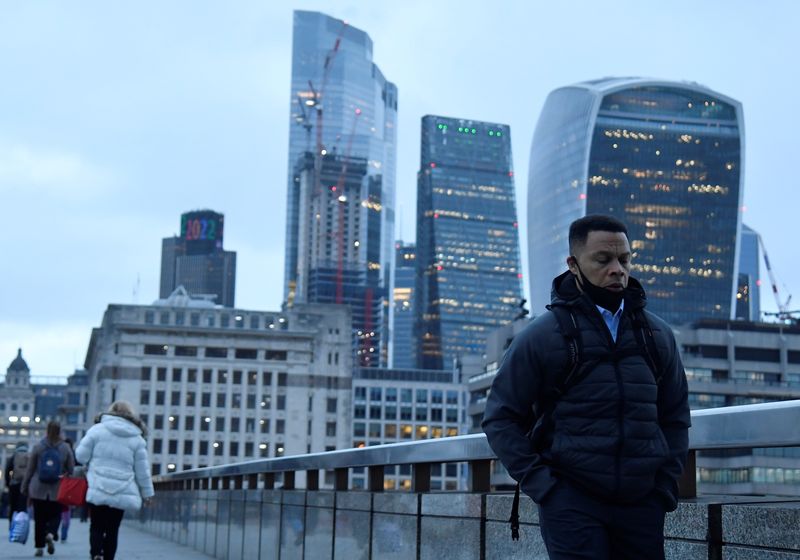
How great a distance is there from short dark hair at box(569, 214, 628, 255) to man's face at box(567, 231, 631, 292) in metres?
0.02

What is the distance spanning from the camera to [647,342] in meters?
4.30

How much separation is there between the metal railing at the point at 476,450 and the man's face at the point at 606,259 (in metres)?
0.74

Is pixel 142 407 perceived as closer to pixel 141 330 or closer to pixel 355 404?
pixel 141 330

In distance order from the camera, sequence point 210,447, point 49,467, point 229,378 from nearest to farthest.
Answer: point 49,467 < point 210,447 < point 229,378

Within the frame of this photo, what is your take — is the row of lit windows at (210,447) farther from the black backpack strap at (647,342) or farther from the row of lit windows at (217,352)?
the black backpack strap at (647,342)

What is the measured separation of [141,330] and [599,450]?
149 m

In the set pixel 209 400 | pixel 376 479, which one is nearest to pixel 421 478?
pixel 376 479

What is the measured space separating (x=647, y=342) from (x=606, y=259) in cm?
34

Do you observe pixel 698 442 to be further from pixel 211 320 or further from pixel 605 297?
pixel 211 320

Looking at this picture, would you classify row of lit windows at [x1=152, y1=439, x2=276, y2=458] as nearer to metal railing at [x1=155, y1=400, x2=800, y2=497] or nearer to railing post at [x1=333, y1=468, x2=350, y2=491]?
metal railing at [x1=155, y1=400, x2=800, y2=497]

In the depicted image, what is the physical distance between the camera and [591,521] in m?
4.12

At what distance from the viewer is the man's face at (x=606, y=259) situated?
4.38m

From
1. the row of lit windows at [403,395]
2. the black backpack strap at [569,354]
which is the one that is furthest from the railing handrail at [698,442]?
the row of lit windows at [403,395]

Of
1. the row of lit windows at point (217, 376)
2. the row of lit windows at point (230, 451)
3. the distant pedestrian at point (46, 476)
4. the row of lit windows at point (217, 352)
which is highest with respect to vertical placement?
the row of lit windows at point (217, 352)
